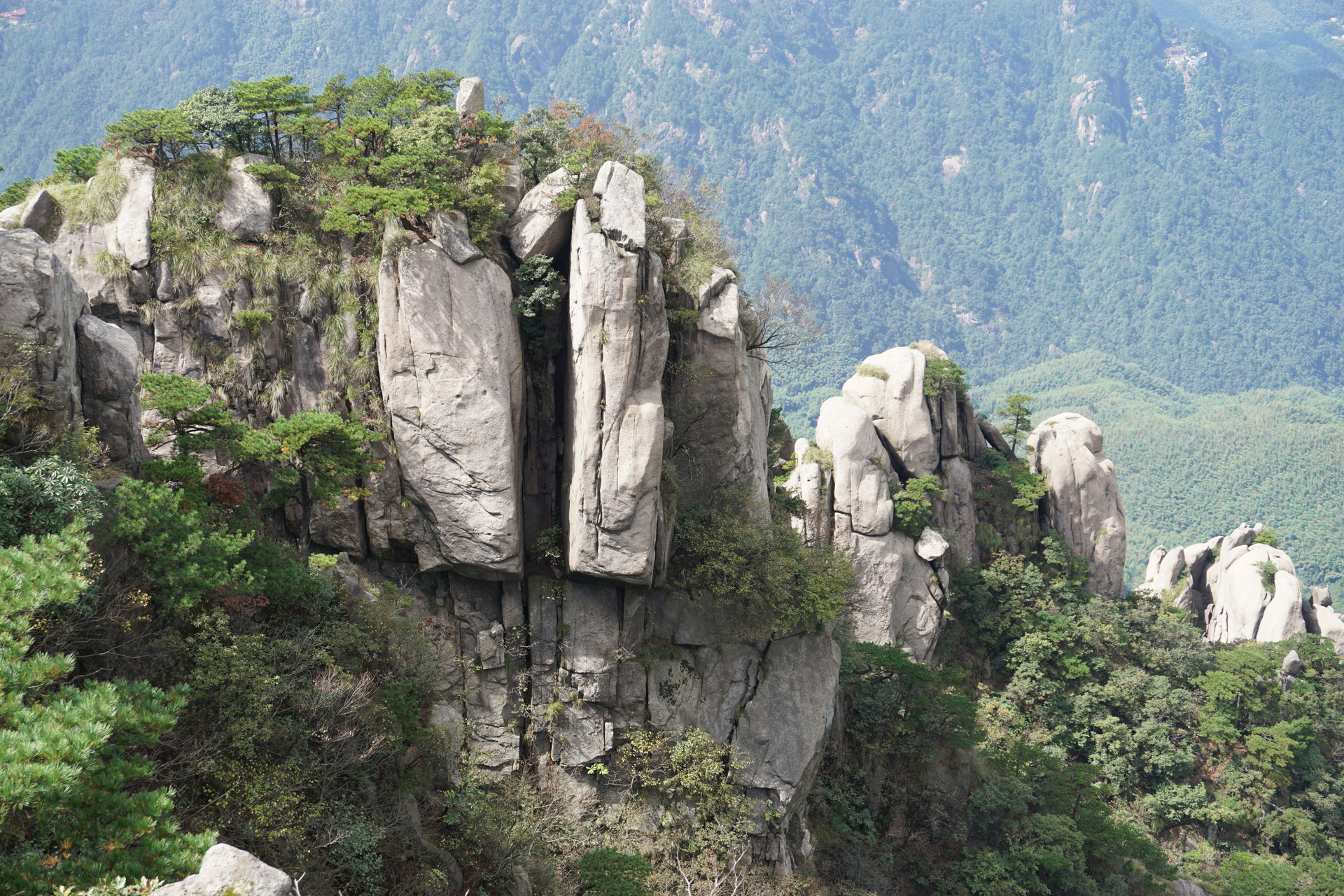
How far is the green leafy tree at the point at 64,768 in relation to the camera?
8.98m

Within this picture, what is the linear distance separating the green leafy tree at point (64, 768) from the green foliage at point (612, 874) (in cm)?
1308

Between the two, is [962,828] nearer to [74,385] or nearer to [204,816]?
[204,816]

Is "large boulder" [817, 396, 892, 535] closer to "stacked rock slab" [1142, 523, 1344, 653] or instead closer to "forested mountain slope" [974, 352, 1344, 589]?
"stacked rock slab" [1142, 523, 1344, 653]

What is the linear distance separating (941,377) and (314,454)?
114 ft

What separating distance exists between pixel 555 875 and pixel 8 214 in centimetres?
2382

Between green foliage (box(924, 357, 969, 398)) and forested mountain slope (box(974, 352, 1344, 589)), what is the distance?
314 ft

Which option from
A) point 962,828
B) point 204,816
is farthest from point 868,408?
point 204,816

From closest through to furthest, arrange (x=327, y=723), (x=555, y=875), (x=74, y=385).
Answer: (x=327, y=723) < (x=74, y=385) < (x=555, y=875)

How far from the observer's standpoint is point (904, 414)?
150 ft

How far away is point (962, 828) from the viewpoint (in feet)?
116

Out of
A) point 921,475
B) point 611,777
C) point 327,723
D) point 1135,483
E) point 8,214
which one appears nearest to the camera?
point 327,723

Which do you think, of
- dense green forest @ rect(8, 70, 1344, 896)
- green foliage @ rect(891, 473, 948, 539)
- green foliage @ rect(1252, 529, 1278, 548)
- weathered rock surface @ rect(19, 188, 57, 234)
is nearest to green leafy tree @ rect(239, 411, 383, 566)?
dense green forest @ rect(8, 70, 1344, 896)

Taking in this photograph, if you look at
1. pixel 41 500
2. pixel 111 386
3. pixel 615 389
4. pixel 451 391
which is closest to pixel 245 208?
pixel 451 391

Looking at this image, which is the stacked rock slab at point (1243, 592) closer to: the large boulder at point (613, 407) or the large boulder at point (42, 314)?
the large boulder at point (613, 407)
